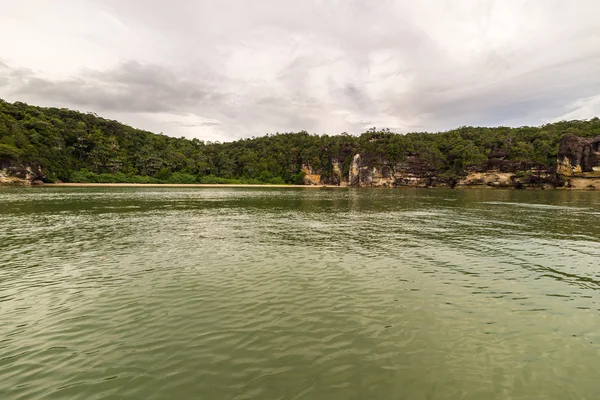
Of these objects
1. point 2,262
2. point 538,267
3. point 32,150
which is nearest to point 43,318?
point 2,262

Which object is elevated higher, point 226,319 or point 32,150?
point 32,150

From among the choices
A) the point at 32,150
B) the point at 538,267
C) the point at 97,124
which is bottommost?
the point at 538,267

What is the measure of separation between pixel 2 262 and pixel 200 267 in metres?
11.2

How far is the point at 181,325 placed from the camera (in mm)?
9977

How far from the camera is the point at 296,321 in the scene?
33.8 feet

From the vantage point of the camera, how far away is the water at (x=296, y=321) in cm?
711

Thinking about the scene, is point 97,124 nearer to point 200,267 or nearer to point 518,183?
point 200,267

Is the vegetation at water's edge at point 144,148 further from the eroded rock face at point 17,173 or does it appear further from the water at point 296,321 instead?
the water at point 296,321

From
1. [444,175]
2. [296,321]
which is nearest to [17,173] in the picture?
[296,321]

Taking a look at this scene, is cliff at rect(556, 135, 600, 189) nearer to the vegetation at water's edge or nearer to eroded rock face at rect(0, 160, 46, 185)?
the vegetation at water's edge

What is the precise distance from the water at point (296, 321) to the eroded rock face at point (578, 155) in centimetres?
14980

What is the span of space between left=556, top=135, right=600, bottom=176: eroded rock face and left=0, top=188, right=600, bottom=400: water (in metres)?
150

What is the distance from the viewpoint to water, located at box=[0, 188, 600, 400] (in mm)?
7109

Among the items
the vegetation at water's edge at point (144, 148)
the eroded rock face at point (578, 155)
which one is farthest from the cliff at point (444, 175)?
the eroded rock face at point (578, 155)
